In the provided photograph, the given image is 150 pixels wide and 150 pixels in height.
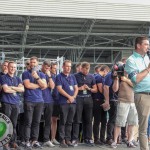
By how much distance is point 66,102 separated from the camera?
7.06m

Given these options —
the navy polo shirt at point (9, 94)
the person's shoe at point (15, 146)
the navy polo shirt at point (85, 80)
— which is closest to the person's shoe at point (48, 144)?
the person's shoe at point (15, 146)

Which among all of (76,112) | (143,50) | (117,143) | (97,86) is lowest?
(117,143)

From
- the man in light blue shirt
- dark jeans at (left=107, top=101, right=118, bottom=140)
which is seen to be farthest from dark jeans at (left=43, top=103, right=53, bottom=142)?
the man in light blue shirt

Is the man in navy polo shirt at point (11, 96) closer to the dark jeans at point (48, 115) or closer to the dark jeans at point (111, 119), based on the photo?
the dark jeans at point (48, 115)

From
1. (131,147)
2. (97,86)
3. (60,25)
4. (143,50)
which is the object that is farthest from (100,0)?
(143,50)

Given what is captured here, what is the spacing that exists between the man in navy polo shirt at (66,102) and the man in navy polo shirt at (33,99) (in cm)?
41

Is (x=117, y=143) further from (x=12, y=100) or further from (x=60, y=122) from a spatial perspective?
(x=12, y=100)

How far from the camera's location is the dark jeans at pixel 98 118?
24.4 feet

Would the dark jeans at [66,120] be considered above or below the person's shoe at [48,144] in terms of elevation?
above

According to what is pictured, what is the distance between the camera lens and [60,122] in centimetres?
710

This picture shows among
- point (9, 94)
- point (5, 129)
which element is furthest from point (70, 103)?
point (5, 129)

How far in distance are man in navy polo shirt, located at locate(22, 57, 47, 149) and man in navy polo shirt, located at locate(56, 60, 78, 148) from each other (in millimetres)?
413

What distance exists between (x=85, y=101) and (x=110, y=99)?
53 cm

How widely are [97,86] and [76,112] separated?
2.39 ft
